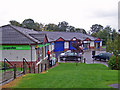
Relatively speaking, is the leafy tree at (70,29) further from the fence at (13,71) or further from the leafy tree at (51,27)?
the fence at (13,71)

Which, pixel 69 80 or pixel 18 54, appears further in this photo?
pixel 18 54

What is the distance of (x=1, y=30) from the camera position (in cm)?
2027

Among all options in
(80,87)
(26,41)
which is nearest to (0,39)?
(26,41)

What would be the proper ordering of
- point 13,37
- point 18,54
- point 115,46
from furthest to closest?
1. point 13,37
2. point 18,54
3. point 115,46

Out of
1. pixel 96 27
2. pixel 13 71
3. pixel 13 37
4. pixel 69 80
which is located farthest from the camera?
pixel 96 27

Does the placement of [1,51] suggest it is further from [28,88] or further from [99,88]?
[99,88]

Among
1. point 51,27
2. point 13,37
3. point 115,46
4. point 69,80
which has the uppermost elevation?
point 51,27

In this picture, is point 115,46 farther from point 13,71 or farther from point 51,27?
point 51,27

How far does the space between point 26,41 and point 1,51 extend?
3.58m

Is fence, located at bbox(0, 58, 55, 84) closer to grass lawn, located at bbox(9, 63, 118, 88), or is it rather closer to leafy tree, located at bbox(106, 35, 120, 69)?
grass lawn, located at bbox(9, 63, 118, 88)

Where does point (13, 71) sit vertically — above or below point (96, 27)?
below

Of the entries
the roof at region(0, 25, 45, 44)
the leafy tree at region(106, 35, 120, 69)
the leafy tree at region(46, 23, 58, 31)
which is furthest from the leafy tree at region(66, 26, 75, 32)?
the leafy tree at region(106, 35, 120, 69)

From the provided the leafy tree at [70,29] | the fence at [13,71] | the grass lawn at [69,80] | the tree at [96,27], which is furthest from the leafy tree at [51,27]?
the grass lawn at [69,80]

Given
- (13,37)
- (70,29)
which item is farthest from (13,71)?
(70,29)
